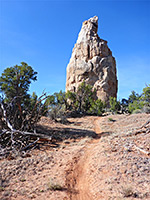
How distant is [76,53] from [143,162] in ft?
157

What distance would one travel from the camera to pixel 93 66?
1789 inches

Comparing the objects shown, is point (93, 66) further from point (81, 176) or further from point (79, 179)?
point (79, 179)

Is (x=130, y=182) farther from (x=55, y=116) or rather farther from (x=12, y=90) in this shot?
(x=55, y=116)

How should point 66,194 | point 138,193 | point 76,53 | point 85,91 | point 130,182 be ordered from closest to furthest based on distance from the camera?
point 138,193, point 66,194, point 130,182, point 85,91, point 76,53

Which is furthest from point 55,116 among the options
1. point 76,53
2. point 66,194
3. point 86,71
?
point 76,53

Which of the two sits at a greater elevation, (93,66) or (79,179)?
(93,66)

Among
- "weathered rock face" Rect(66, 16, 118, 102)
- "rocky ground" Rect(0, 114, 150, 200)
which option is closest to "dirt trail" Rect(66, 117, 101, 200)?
"rocky ground" Rect(0, 114, 150, 200)

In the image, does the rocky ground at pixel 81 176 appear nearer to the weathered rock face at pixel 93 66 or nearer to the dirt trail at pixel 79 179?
the dirt trail at pixel 79 179

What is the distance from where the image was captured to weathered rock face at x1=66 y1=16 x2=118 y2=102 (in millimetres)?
44812

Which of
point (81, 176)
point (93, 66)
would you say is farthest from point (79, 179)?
point (93, 66)

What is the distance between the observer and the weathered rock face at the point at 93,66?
147ft

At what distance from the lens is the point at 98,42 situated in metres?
47.1

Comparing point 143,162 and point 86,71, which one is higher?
point 86,71

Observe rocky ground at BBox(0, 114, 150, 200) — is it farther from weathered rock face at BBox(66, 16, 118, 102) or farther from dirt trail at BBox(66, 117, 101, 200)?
weathered rock face at BBox(66, 16, 118, 102)
